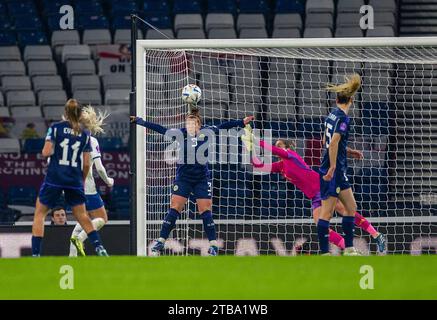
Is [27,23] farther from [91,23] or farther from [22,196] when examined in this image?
[22,196]

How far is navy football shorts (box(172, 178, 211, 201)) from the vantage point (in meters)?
13.1

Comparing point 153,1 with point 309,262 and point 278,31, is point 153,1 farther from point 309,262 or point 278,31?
point 309,262

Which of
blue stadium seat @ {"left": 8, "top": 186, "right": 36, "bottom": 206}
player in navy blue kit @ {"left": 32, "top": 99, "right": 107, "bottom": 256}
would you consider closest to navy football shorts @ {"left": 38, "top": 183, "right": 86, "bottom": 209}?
player in navy blue kit @ {"left": 32, "top": 99, "right": 107, "bottom": 256}

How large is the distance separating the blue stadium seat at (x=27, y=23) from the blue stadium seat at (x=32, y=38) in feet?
0.27

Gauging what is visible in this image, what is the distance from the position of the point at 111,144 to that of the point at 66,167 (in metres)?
6.44

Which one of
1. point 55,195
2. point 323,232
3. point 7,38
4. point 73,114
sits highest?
point 7,38

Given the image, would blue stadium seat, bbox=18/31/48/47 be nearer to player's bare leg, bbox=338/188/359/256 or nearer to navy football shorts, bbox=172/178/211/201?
navy football shorts, bbox=172/178/211/201

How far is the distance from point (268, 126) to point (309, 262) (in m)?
6.31

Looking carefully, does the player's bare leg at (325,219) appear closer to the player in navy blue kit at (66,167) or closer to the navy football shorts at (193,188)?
the navy football shorts at (193,188)

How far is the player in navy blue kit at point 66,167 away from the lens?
1187 centimetres

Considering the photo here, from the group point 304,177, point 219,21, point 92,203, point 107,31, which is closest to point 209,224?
point 304,177

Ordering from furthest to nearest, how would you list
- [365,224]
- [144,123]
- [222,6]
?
[222,6] < [365,224] < [144,123]

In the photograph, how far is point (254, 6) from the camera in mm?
19766

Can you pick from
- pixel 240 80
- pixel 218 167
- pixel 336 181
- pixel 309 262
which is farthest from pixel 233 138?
pixel 309 262
